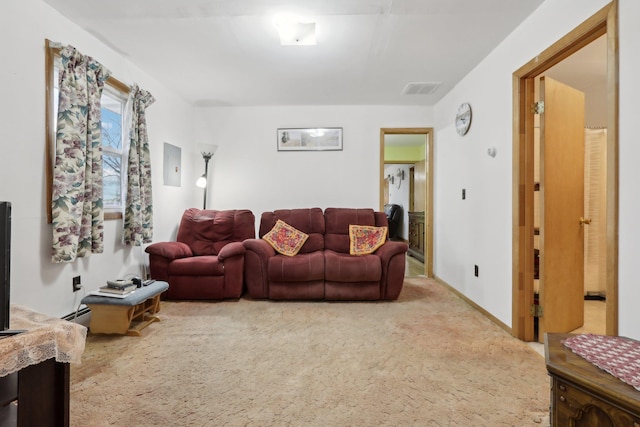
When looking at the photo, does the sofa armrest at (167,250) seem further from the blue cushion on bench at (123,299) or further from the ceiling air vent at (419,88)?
the ceiling air vent at (419,88)

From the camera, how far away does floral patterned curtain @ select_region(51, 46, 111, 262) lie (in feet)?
7.01

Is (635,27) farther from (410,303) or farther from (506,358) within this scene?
(410,303)

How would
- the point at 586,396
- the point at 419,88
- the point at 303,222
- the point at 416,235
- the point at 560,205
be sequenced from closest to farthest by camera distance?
the point at 586,396
the point at 560,205
the point at 419,88
the point at 303,222
the point at 416,235

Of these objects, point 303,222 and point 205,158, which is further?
point 205,158

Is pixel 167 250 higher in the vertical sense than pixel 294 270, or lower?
higher

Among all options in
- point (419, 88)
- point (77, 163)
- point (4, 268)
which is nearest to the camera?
point (4, 268)

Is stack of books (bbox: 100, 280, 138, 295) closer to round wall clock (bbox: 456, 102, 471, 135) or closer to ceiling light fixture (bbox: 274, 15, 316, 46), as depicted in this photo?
ceiling light fixture (bbox: 274, 15, 316, 46)

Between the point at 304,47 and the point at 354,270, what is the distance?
2188 millimetres

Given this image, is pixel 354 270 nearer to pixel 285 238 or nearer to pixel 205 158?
pixel 285 238

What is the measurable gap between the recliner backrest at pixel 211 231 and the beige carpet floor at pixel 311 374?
1024 mm

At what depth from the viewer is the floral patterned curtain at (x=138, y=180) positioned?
9.67ft

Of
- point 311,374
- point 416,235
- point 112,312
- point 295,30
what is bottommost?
point 311,374

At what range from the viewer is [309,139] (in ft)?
14.6

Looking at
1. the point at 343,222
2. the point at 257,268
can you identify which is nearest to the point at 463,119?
the point at 343,222
